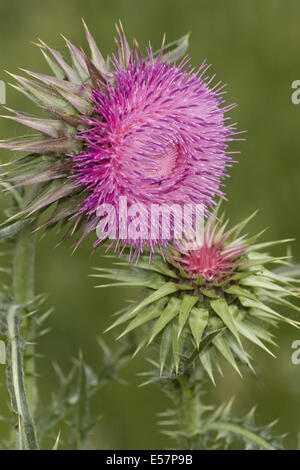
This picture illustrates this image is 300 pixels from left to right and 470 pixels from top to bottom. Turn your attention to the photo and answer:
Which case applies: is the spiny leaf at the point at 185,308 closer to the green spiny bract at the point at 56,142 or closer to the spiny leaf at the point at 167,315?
the spiny leaf at the point at 167,315

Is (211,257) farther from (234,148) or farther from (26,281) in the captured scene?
(234,148)

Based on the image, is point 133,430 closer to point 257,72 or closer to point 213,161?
point 213,161

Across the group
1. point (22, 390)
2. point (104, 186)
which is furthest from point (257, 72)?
point (22, 390)

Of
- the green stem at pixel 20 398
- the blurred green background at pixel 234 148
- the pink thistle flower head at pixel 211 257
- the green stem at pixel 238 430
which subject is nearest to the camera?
the green stem at pixel 20 398

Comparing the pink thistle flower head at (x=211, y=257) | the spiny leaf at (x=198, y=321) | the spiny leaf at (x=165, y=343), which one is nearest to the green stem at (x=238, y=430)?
the spiny leaf at (x=165, y=343)

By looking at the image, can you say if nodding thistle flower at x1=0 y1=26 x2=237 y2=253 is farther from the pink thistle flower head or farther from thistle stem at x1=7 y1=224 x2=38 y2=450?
thistle stem at x1=7 y1=224 x2=38 y2=450

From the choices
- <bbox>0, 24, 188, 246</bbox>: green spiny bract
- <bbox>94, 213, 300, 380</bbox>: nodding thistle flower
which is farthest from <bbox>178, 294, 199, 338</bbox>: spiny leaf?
<bbox>0, 24, 188, 246</bbox>: green spiny bract
